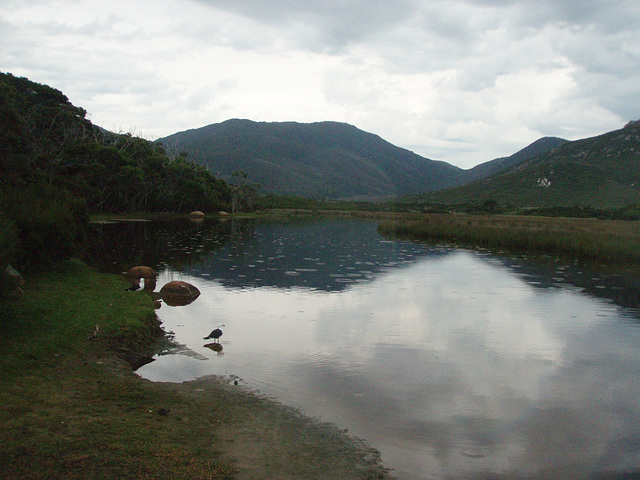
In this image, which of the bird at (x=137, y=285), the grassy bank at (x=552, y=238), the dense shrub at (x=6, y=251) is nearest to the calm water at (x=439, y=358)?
the bird at (x=137, y=285)

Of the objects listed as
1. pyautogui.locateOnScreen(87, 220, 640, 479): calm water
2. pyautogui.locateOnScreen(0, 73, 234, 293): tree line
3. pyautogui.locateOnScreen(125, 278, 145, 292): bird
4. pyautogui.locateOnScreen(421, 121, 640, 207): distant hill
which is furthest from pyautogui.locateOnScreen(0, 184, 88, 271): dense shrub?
pyautogui.locateOnScreen(421, 121, 640, 207): distant hill

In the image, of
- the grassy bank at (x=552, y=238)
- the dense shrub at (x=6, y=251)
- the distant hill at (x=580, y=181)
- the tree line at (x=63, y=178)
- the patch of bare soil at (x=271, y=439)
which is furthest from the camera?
the distant hill at (x=580, y=181)

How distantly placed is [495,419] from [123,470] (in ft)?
24.9

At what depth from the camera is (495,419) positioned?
10766 millimetres

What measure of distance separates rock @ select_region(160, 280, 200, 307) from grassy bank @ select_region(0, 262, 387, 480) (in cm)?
732

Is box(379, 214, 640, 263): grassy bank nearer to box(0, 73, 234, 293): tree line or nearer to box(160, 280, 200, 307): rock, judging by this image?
box(160, 280, 200, 307): rock

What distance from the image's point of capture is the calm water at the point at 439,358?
951 cm

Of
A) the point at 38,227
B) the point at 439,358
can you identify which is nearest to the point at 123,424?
the point at 439,358

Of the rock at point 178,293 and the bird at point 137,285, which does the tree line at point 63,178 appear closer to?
the bird at point 137,285

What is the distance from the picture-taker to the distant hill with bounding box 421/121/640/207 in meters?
138

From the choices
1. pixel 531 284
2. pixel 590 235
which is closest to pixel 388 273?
pixel 531 284

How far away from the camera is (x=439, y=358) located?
49.4 ft

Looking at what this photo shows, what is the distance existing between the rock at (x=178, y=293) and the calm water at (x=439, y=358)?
19.7 inches

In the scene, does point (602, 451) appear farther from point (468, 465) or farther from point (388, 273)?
point (388, 273)
